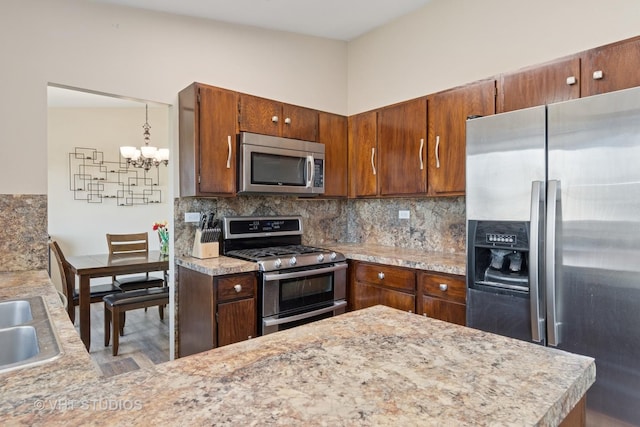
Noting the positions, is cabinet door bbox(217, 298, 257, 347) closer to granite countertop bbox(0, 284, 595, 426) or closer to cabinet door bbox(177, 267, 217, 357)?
cabinet door bbox(177, 267, 217, 357)

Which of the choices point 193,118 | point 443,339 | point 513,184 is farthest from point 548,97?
point 193,118

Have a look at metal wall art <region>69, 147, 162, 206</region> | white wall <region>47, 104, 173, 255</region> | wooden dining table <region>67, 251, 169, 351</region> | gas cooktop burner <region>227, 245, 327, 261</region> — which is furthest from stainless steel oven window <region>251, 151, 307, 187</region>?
metal wall art <region>69, 147, 162, 206</region>

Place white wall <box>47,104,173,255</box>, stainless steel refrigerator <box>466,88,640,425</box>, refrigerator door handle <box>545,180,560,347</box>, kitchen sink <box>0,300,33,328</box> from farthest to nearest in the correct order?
white wall <box>47,104,173,255</box> < refrigerator door handle <box>545,180,560,347</box> < stainless steel refrigerator <box>466,88,640,425</box> < kitchen sink <box>0,300,33,328</box>

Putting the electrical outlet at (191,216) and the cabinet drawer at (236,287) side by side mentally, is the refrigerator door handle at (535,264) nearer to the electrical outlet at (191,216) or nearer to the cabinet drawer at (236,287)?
the cabinet drawer at (236,287)

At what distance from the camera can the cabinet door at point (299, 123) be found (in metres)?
3.06

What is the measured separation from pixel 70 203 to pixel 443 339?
5.57 m

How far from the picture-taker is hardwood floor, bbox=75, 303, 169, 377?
3.05 m

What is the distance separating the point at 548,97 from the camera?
7.23 ft

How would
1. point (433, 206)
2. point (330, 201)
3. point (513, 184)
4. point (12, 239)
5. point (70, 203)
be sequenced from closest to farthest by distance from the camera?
point (513, 184)
point (12, 239)
point (433, 206)
point (330, 201)
point (70, 203)

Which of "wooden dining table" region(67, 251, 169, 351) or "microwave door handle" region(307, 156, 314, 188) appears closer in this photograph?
"microwave door handle" region(307, 156, 314, 188)

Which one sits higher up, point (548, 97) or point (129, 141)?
point (129, 141)

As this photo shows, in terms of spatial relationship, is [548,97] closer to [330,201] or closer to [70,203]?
[330,201]

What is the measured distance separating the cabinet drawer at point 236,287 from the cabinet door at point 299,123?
1.23 m

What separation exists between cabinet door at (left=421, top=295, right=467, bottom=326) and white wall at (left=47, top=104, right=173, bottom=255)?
417 centimetres
